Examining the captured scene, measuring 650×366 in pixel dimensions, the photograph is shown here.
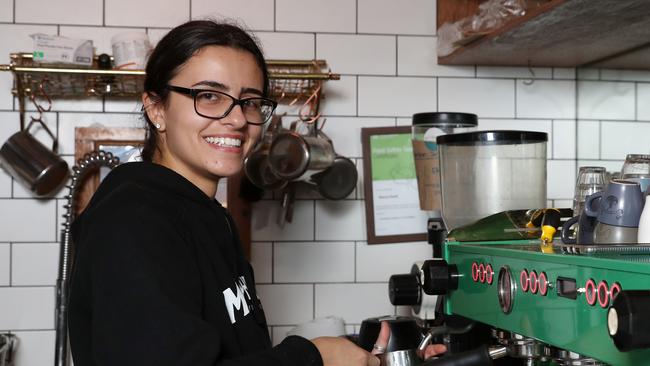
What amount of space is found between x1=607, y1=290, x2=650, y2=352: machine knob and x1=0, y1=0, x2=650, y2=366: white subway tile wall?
123 centimetres

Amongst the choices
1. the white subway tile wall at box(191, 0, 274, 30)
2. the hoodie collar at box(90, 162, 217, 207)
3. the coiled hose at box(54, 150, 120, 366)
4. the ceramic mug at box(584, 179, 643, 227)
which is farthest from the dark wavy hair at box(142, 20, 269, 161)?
the white subway tile wall at box(191, 0, 274, 30)

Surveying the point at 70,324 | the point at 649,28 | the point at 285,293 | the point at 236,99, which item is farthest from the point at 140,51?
the point at 649,28

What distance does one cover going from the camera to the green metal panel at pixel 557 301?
26.9 inches

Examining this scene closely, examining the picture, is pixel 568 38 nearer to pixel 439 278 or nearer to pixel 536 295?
pixel 439 278

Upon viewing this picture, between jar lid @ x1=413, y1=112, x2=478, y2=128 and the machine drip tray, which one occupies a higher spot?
jar lid @ x1=413, y1=112, x2=478, y2=128

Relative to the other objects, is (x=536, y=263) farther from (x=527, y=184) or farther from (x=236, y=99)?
(x=527, y=184)

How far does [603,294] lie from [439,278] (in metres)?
0.51

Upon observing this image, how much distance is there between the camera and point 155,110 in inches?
40.4

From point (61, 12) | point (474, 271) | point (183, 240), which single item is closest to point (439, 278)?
point (474, 271)

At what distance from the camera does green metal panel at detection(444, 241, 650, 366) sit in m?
0.68

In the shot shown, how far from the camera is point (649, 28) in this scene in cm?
150

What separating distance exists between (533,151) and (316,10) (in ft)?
2.32

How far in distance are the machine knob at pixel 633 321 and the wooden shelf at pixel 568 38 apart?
852 millimetres

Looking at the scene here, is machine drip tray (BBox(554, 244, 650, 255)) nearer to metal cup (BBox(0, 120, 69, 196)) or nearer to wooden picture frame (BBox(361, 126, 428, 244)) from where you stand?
wooden picture frame (BBox(361, 126, 428, 244))
